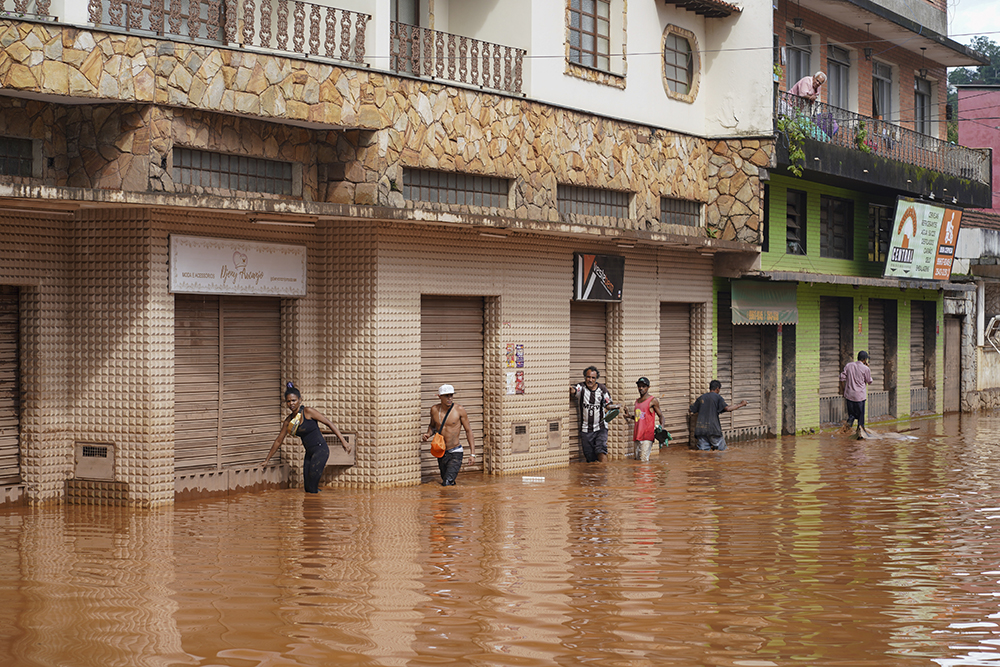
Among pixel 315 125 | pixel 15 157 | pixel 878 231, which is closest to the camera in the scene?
pixel 15 157

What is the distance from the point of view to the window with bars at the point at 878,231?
29641mm

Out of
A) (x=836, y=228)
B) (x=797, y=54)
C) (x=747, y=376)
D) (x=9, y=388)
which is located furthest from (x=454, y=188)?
(x=836, y=228)

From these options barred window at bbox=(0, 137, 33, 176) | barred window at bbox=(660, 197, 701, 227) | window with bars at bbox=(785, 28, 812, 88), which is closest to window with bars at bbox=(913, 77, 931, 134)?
window with bars at bbox=(785, 28, 812, 88)

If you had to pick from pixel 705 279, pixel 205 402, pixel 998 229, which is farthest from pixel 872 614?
pixel 998 229

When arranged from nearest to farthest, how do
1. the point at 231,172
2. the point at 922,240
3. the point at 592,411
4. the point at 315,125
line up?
the point at 231,172, the point at 315,125, the point at 592,411, the point at 922,240

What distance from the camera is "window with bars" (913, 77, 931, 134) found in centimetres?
3238

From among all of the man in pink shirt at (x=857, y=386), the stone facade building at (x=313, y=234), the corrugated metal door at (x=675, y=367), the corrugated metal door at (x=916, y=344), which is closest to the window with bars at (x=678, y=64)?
the stone facade building at (x=313, y=234)

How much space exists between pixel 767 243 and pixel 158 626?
739 inches

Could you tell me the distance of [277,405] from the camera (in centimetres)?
1670

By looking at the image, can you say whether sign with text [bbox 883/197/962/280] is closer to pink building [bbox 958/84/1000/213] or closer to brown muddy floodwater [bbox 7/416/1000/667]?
pink building [bbox 958/84/1000/213]

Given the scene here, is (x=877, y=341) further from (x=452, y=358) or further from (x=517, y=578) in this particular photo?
(x=517, y=578)

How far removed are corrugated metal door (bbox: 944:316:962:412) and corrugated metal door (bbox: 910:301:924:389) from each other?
46.9 inches

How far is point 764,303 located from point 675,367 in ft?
9.73

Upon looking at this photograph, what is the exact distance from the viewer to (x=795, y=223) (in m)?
Result: 26.5
